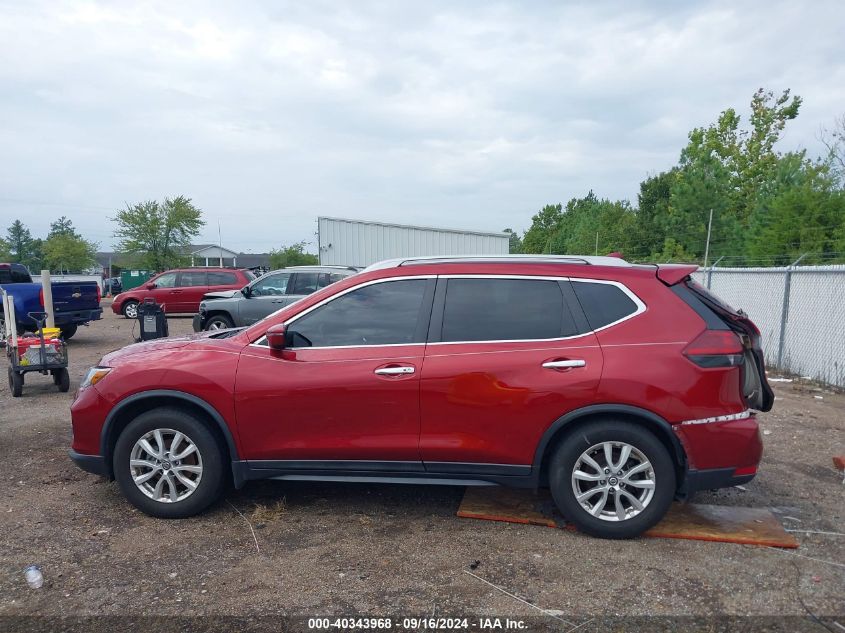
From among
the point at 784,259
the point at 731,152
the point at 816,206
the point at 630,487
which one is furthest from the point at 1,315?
the point at 731,152

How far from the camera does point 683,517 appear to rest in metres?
4.21

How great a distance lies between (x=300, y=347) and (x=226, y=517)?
127 cm

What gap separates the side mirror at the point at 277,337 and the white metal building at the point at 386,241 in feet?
67.2

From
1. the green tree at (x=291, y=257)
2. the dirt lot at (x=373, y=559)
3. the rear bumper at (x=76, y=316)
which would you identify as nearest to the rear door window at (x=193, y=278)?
the rear bumper at (x=76, y=316)

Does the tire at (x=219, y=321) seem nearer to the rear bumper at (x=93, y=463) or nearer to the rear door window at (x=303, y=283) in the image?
the rear door window at (x=303, y=283)

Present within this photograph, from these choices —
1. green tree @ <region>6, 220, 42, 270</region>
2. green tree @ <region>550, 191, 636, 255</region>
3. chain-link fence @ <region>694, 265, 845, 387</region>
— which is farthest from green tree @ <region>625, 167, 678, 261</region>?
green tree @ <region>6, 220, 42, 270</region>

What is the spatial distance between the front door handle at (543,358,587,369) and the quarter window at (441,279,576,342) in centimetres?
18

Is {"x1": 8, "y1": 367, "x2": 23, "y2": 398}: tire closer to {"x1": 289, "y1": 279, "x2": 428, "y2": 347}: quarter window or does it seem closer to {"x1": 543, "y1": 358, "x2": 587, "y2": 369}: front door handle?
{"x1": 289, "y1": 279, "x2": 428, "y2": 347}: quarter window

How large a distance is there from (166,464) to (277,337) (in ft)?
3.76

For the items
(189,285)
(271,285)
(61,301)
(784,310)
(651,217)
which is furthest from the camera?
(651,217)

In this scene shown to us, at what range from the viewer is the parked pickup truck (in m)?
11.7

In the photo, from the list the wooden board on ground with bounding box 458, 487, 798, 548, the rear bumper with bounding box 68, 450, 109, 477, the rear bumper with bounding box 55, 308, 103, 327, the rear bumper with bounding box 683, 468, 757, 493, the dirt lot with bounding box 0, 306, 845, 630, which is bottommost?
the dirt lot with bounding box 0, 306, 845, 630

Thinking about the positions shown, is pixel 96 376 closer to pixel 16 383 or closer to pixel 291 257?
pixel 16 383

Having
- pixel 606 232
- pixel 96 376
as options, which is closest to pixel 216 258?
pixel 606 232
